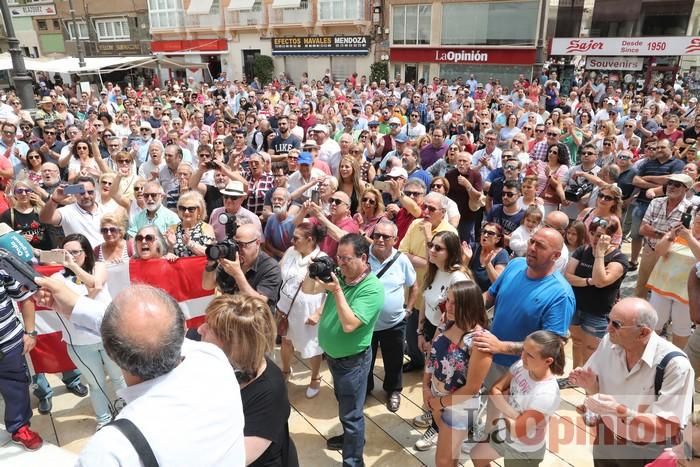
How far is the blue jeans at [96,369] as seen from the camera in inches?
131

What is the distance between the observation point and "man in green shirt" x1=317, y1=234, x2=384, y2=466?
9.34 feet

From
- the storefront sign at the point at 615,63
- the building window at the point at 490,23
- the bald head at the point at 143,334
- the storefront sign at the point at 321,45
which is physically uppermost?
the building window at the point at 490,23

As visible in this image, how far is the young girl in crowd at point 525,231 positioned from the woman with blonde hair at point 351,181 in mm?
1870

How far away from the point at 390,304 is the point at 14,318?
8.30 feet

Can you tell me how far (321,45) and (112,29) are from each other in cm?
1866

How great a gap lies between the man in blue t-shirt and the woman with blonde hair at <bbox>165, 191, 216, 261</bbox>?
2405mm

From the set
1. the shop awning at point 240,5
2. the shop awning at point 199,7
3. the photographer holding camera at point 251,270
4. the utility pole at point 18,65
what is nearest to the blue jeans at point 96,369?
the photographer holding camera at point 251,270

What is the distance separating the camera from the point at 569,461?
323 cm

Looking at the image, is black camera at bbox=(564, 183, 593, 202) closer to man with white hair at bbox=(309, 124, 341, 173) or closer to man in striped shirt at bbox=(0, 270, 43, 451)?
man with white hair at bbox=(309, 124, 341, 173)

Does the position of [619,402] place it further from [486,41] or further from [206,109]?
[486,41]

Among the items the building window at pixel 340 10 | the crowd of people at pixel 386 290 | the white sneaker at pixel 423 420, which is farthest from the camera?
the building window at pixel 340 10

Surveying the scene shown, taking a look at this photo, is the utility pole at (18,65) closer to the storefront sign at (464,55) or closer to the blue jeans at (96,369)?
the blue jeans at (96,369)

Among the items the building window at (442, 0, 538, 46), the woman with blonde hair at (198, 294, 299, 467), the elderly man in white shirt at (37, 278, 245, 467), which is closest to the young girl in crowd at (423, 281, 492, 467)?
the woman with blonde hair at (198, 294, 299, 467)

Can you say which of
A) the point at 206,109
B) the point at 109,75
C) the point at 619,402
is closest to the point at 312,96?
the point at 206,109
